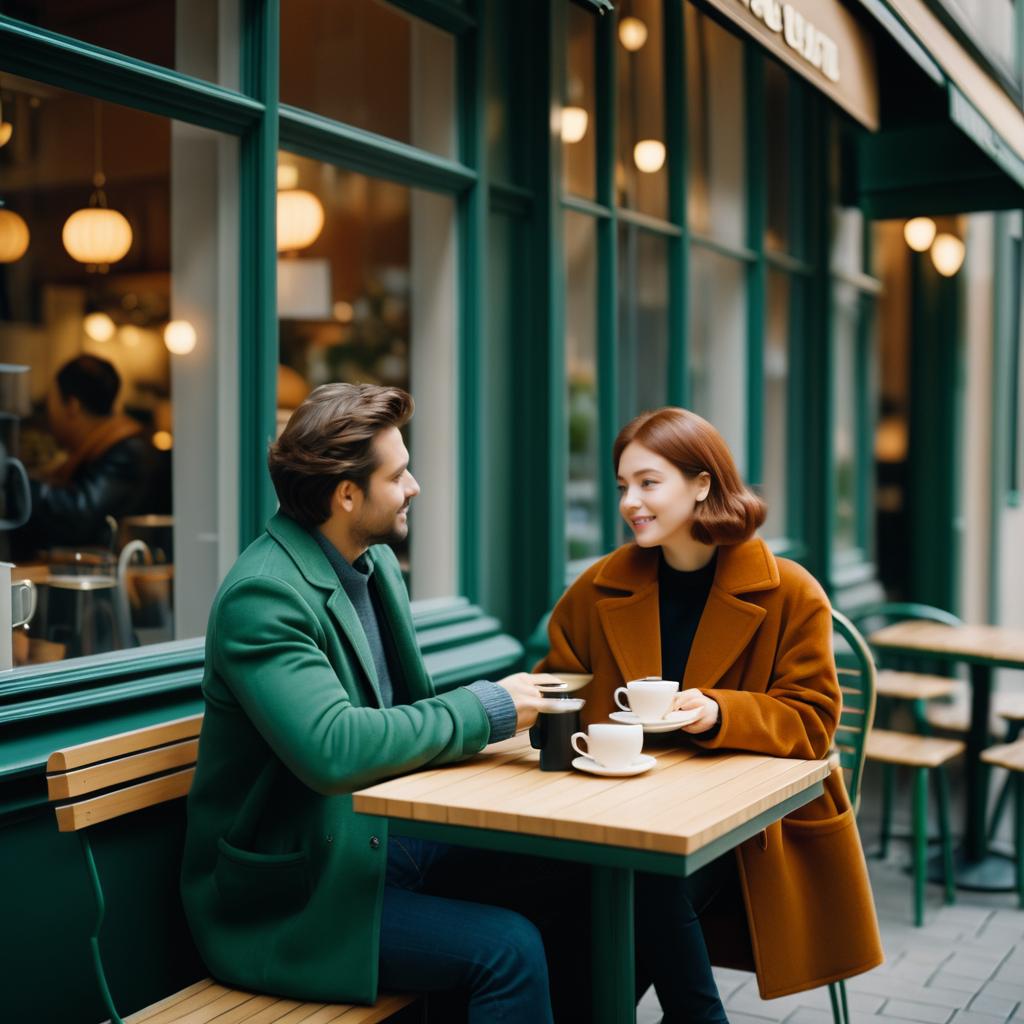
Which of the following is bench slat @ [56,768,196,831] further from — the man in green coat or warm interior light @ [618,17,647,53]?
warm interior light @ [618,17,647,53]

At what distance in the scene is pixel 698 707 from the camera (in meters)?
2.91

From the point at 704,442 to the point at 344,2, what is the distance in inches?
79.2

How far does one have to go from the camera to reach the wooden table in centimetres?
230

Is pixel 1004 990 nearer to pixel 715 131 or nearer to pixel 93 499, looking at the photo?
pixel 93 499

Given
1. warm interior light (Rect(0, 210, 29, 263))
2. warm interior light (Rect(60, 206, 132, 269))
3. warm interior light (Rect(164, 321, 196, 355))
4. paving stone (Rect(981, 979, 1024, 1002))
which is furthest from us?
warm interior light (Rect(0, 210, 29, 263))

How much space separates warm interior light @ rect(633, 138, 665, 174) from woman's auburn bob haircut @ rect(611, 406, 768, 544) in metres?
2.77

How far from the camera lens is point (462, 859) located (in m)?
3.15

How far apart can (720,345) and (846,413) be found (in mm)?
1685

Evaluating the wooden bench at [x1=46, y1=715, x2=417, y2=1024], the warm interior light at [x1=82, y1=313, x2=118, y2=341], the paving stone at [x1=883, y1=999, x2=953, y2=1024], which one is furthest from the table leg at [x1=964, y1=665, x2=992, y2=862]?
the warm interior light at [x1=82, y1=313, x2=118, y2=341]

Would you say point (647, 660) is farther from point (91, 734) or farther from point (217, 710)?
point (91, 734)

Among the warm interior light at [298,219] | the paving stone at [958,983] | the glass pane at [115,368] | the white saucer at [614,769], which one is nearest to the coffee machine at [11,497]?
the glass pane at [115,368]

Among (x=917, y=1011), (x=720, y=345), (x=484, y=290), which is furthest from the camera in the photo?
(x=720, y=345)

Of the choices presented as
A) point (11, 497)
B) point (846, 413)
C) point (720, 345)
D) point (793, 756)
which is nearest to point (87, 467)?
point (11, 497)

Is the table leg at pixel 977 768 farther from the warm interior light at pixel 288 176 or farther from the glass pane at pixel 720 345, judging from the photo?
the warm interior light at pixel 288 176
